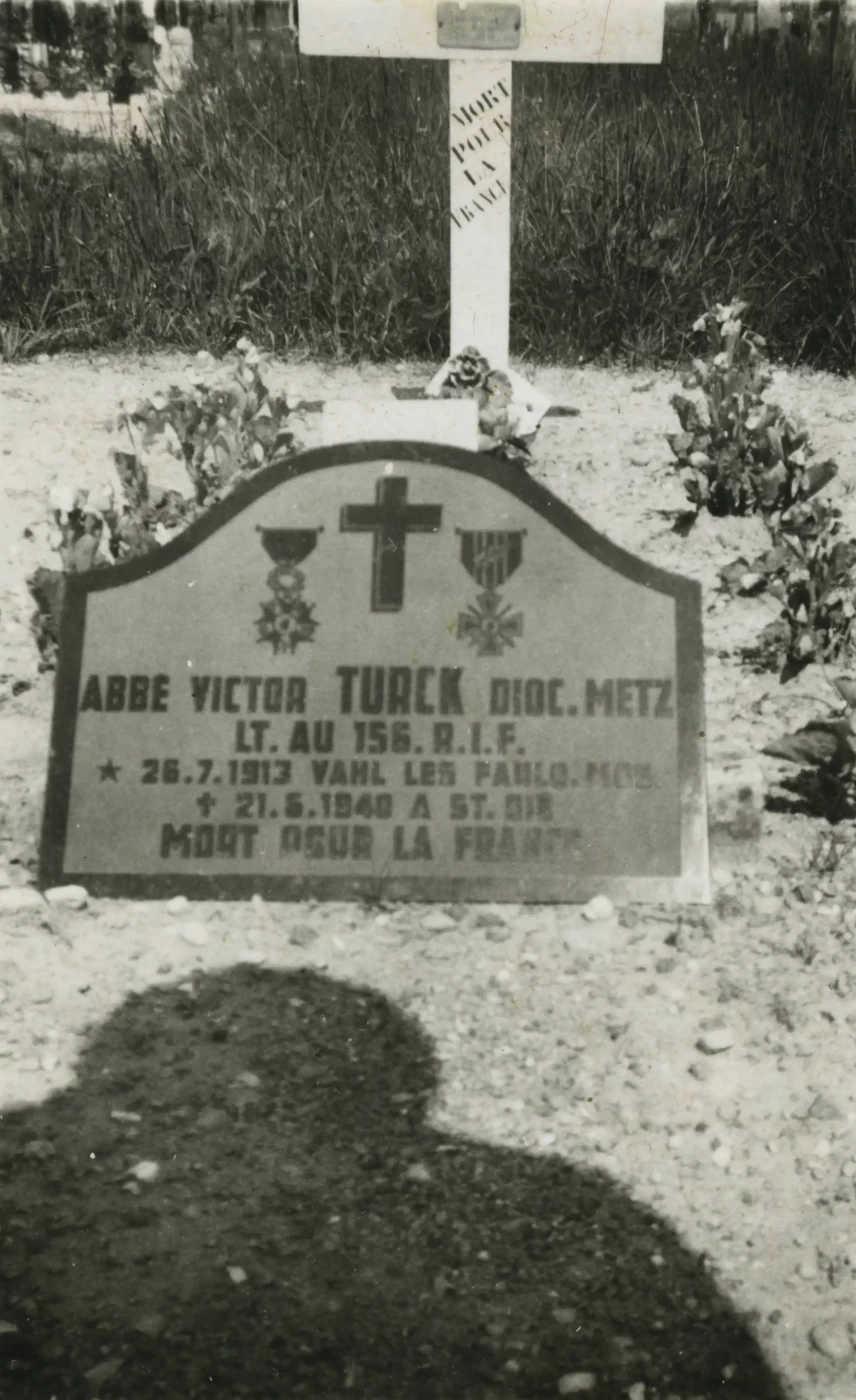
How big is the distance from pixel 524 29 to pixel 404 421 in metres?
1.13

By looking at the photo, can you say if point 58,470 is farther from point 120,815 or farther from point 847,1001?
point 847,1001

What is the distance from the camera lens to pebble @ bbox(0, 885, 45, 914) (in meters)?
2.97

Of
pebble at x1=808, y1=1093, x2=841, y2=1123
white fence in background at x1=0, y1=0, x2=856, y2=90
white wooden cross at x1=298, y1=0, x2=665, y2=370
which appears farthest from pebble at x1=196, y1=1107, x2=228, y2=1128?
white fence in background at x1=0, y1=0, x2=856, y2=90

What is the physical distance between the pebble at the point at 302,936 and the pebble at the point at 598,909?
51cm

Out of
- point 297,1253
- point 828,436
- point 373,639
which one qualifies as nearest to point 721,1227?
point 297,1253

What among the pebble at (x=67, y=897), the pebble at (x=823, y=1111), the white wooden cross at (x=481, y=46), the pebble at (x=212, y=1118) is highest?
the white wooden cross at (x=481, y=46)

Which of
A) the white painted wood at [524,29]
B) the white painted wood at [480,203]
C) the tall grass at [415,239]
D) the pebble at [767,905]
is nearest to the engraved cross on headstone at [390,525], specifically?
the pebble at [767,905]

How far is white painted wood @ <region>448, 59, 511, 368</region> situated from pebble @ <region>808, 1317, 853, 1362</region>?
2.82 metres

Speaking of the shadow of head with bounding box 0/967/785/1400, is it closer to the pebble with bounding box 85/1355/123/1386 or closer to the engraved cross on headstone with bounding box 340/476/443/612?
the pebble with bounding box 85/1355/123/1386

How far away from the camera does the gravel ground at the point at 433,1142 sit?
2141 millimetres

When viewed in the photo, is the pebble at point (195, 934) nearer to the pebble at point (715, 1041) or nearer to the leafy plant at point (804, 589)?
the pebble at point (715, 1041)

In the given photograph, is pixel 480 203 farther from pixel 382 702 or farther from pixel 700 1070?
pixel 700 1070

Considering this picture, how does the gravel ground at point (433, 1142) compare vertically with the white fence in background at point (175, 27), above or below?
below

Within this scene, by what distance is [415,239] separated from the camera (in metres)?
4.82
